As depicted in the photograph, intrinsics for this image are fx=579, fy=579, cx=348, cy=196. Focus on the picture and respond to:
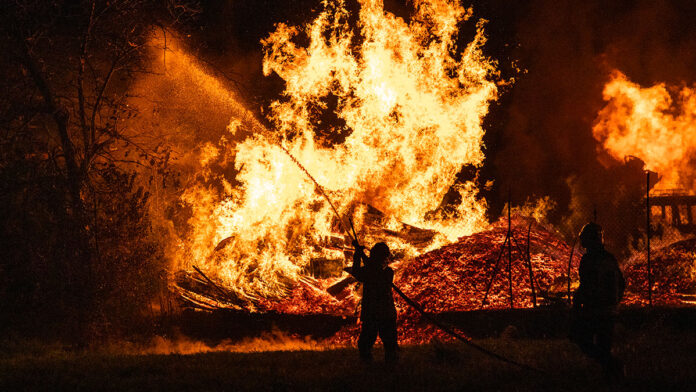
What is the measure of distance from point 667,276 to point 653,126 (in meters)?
12.9

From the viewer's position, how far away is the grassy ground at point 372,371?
273 inches

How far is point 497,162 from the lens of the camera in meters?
29.4

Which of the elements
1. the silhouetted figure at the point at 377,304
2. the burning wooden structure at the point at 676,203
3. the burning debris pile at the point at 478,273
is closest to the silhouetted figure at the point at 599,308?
the silhouetted figure at the point at 377,304

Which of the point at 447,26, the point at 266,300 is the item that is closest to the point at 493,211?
the point at 447,26

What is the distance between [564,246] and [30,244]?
14.5m

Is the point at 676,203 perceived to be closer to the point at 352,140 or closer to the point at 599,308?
the point at 352,140

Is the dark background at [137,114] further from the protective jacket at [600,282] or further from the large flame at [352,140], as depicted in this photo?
the protective jacket at [600,282]

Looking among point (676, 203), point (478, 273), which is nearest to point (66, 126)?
point (478, 273)

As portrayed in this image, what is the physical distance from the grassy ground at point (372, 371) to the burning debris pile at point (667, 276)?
150 inches

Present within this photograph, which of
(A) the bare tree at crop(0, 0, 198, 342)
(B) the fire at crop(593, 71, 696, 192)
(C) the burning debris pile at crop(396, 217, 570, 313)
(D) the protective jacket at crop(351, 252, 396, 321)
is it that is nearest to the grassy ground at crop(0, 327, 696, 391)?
(D) the protective jacket at crop(351, 252, 396, 321)

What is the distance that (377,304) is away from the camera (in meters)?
7.69

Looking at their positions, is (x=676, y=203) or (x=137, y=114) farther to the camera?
(x=676, y=203)

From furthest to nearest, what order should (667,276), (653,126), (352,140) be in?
(653,126)
(352,140)
(667,276)

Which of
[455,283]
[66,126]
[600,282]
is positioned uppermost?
[66,126]
